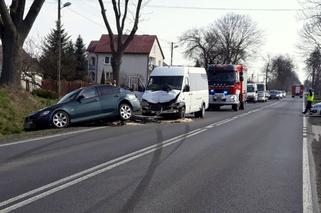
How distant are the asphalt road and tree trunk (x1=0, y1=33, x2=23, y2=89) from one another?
8143 millimetres

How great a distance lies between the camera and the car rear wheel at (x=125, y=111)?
19.9m

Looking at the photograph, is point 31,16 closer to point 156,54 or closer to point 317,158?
point 317,158

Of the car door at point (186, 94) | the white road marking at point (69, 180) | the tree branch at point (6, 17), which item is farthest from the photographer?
the car door at point (186, 94)

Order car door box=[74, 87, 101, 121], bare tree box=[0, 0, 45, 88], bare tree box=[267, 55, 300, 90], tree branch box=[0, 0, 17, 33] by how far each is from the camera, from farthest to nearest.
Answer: bare tree box=[267, 55, 300, 90] → bare tree box=[0, 0, 45, 88] → tree branch box=[0, 0, 17, 33] → car door box=[74, 87, 101, 121]

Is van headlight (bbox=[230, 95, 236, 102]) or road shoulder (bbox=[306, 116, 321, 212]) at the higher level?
van headlight (bbox=[230, 95, 236, 102])

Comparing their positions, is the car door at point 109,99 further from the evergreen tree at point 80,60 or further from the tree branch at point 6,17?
the evergreen tree at point 80,60

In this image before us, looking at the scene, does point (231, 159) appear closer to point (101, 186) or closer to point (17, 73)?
point (101, 186)

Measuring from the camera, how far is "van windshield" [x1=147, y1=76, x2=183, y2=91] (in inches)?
881

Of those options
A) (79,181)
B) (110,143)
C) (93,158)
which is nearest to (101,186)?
(79,181)

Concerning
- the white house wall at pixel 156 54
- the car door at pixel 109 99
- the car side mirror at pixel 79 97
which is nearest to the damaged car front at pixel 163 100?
the car door at pixel 109 99

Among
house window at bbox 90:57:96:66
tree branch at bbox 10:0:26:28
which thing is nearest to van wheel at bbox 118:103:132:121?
tree branch at bbox 10:0:26:28

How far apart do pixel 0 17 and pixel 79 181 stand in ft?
49.5

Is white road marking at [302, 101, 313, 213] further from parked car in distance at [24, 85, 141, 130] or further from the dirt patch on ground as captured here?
parked car in distance at [24, 85, 141, 130]

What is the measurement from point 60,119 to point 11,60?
5446 mm
